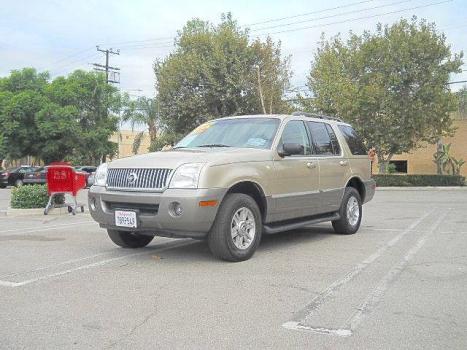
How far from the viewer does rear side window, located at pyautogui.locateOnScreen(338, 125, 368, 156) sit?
9.53 m

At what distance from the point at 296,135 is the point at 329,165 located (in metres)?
0.91

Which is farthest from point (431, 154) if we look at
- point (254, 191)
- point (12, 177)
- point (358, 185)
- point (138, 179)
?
point (138, 179)

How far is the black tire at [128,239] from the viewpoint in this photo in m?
7.75

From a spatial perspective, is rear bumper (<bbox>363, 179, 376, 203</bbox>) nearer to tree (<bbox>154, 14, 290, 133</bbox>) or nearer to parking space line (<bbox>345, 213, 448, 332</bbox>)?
parking space line (<bbox>345, 213, 448, 332</bbox>)

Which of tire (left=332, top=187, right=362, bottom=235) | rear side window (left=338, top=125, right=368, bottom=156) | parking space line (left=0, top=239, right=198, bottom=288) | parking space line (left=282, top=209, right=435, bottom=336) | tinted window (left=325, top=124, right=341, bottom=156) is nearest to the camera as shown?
parking space line (left=282, top=209, right=435, bottom=336)

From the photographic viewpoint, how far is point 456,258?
724cm

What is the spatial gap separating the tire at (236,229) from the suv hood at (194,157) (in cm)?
48

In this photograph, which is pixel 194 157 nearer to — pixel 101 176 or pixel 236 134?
pixel 236 134

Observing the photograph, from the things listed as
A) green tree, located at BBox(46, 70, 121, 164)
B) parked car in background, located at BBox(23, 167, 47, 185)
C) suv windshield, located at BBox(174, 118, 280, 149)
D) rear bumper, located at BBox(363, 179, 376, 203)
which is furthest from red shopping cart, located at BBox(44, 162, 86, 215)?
green tree, located at BBox(46, 70, 121, 164)

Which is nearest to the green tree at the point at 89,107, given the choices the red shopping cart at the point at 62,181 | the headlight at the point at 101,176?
the red shopping cart at the point at 62,181

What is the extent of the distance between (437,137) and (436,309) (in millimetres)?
25473

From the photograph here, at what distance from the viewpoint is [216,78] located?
101 ft

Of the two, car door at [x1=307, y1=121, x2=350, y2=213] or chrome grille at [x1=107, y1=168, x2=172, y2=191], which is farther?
car door at [x1=307, y1=121, x2=350, y2=213]

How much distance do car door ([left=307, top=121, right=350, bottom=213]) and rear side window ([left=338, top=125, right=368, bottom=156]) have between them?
415 millimetres
